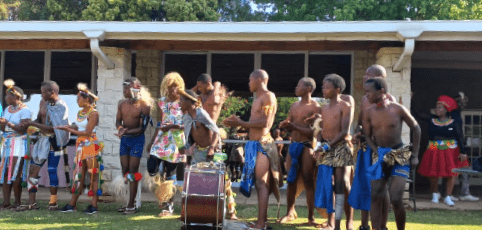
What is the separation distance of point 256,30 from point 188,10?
13.2 metres

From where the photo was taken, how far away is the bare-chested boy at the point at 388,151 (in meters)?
5.38

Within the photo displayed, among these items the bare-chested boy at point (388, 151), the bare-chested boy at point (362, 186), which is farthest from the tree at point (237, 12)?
the bare-chested boy at point (388, 151)

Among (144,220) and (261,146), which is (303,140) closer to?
(261,146)

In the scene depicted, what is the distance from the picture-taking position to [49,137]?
7.55m

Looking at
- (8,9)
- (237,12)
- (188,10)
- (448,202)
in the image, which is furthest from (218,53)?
(8,9)

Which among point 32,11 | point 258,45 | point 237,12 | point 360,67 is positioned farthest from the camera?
point 237,12

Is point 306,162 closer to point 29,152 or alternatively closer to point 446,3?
point 29,152

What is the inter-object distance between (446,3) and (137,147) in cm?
1700

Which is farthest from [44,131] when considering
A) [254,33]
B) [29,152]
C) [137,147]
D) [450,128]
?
[450,128]

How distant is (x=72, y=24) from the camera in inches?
330

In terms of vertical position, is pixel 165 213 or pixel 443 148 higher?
pixel 443 148

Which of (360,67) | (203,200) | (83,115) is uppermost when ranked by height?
(360,67)

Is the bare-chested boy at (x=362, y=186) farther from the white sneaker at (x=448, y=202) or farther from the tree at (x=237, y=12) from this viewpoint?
the tree at (x=237, y=12)

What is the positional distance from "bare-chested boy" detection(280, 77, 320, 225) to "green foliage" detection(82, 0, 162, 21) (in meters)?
15.5
